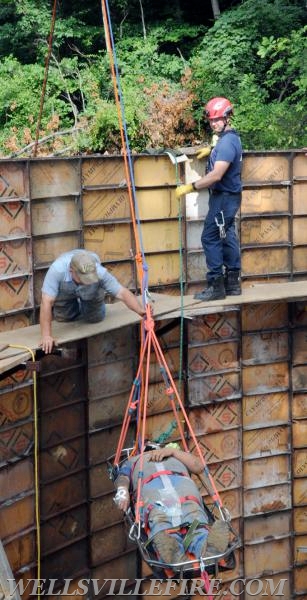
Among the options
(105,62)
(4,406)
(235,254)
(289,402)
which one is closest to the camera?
(4,406)

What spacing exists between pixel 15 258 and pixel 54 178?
1027 mm

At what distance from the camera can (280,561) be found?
1254 cm

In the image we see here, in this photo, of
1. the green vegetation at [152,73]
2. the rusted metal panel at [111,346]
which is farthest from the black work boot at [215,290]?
the green vegetation at [152,73]

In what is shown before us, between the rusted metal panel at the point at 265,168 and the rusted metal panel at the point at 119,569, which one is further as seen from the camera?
the rusted metal panel at the point at 265,168

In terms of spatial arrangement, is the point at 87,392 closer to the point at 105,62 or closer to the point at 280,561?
the point at 280,561

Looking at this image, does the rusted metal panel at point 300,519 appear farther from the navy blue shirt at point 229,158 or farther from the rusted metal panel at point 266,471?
the navy blue shirt at point 229,158

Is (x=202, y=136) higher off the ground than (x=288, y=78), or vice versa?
(x=288, y=78)

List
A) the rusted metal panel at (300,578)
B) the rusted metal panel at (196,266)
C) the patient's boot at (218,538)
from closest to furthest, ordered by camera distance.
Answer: the patient's boot at (218,538) < the rusted metal panel at (196,266) < the rusted metal panel at (300,578)

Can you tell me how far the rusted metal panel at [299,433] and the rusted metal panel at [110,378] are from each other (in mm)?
2711

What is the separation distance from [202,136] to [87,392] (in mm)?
8868

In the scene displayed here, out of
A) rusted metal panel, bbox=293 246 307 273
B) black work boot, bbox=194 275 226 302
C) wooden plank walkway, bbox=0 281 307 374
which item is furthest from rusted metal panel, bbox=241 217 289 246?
black work boot, bbox=194 275 226 302

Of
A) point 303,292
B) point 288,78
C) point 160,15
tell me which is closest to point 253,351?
point 303,292

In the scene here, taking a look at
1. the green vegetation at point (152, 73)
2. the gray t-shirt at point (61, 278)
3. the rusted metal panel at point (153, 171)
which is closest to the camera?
the gray t-shirt at point (61, 278)

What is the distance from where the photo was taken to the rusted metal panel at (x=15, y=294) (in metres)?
9.48
